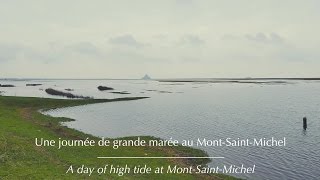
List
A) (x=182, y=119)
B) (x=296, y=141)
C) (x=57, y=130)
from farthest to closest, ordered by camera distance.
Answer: (x=182, y=119) < (x=57, y=130) < (x=296, y=141)

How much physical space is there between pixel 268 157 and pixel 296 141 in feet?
34.9

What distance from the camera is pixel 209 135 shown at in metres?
51.4

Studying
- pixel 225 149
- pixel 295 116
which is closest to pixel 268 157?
pixel 225 149

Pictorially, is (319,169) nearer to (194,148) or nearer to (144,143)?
(194,148)

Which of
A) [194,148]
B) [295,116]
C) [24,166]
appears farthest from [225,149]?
[295,116]

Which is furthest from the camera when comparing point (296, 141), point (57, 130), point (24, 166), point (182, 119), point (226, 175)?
point (182, 119)

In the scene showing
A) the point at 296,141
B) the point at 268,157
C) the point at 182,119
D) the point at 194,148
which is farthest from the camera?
the point at 182,119

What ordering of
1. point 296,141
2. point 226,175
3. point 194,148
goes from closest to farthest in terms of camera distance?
point 226,175
point 194,148
point 296,141

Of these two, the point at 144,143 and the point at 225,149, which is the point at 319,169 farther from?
the point at 144,143

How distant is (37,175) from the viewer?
23.6m

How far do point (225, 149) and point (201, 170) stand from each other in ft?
31.9

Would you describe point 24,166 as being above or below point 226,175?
above

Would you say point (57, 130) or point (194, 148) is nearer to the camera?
point (194, 148)

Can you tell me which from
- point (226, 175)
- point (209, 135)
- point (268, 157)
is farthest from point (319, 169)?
point (209, 135)
